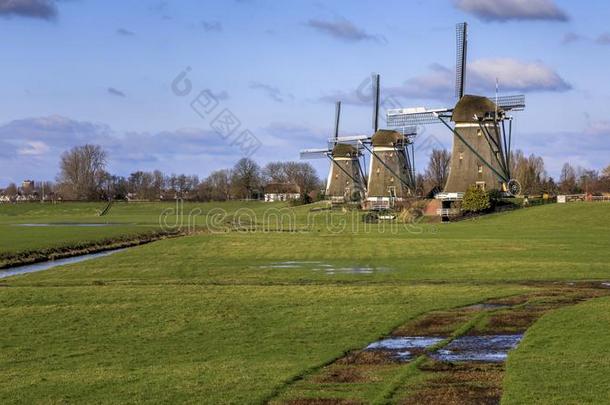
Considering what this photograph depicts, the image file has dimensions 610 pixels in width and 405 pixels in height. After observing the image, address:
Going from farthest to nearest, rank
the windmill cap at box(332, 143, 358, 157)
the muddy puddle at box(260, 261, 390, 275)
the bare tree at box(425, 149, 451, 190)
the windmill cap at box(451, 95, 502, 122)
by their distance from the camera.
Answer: the bare tree at box(425, 149, 451, 190)
the windmill cap at box(332, 143, 358, 157)
the windmill cap at box(451, 95, 502, 122)
the muddy puddle at box(260, 261, 390, 275)

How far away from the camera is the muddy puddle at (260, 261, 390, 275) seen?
33812mm

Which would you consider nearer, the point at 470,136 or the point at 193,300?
the point at 193,300

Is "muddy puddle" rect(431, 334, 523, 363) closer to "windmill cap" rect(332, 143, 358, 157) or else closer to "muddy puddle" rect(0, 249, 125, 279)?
"muddy puddle" rect(0, 249, 125, 279)

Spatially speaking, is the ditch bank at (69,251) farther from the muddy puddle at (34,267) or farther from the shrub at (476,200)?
the shrub at (476,200)

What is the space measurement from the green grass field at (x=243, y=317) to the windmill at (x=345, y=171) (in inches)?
3282

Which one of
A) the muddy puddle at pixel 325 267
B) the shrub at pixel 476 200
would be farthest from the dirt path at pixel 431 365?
the shrub at pixel 476 200

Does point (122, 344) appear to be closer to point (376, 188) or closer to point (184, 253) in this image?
point (184, 253)

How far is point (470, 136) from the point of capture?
82.6m

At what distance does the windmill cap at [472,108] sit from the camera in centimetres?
8131

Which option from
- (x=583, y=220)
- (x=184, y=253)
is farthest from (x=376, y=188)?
(x=184, y=253)

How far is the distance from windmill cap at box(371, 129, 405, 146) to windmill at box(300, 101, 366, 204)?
18157 mm

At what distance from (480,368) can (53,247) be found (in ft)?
142

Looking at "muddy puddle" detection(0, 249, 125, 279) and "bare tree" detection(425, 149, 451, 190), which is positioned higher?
"bare tree" detection(425, 149, 451, 190)

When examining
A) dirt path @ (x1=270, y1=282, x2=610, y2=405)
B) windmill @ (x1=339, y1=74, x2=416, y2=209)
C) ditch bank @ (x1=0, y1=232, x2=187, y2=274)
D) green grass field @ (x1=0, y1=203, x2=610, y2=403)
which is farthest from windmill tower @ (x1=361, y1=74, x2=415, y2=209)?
dirt path @ (x1=270, y1=282, x2=610, y2=405)
